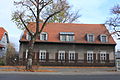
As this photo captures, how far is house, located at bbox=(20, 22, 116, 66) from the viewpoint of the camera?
1454 inches

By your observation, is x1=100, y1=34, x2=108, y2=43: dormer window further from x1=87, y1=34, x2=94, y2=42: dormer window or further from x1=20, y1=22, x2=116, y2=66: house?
x1=87, y1=34, x2=94, y2=42: dormer window

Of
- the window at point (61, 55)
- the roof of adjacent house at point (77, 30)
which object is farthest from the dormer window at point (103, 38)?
the window at point (61, 55)

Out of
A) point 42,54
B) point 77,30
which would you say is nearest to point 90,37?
point 77,30

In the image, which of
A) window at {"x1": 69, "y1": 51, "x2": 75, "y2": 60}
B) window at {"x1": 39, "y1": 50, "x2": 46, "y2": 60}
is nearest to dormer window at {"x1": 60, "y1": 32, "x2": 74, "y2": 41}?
window at {"x1": 69, "y1": 51, "x2": 75, "y2": 60}

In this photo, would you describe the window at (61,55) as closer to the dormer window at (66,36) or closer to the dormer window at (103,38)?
the dormer window at (66,36)

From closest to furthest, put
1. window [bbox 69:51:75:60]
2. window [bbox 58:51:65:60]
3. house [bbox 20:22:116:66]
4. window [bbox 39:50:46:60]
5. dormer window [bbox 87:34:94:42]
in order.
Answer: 1. house [bbox 20:22:116:66]
2. window [bbox 39:50:46:60]
3. window [bbox 58:51:65:60]
4. window [bbox 69:51:75:60]
5. dormer window [bbox 87:34:94:42]

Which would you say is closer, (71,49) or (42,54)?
(42,54)

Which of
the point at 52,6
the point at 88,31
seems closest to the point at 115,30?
the point at 88,31

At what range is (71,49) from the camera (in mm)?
37750

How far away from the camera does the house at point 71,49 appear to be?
1454 inches

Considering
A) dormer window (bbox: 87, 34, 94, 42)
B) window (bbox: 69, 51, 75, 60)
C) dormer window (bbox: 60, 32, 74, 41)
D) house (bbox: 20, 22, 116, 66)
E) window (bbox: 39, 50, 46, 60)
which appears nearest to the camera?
house (bbox: 20, 22, 116, 66)

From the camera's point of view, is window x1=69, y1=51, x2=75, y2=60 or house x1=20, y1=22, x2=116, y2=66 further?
window x1=69, y1=51, x2=75, y2=60

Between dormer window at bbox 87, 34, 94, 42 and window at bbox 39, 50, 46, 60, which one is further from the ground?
dormer window at bbox 87, 34, 94, 42

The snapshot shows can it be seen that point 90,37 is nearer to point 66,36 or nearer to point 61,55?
point 66,36
